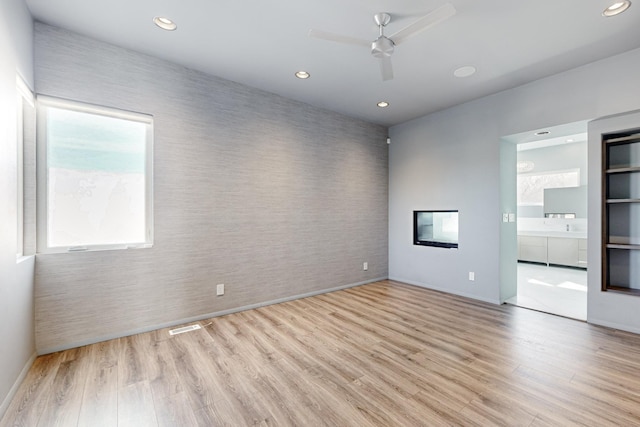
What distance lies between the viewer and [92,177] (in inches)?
108

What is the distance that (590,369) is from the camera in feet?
7.39

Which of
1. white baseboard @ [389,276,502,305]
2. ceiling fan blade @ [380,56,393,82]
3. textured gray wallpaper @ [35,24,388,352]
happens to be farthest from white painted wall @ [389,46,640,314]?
ceiling fan blade @ [380,56,393,82]

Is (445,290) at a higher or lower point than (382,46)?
lower

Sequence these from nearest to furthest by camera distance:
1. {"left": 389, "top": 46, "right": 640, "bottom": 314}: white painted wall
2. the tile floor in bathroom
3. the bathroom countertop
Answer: {"left": 389, "top": 46, "right": 640, "bottom": 314}: white painted wall, the tile floor in bathroom, the bathroom countertop

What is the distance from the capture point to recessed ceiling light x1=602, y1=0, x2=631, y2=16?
2176 mm

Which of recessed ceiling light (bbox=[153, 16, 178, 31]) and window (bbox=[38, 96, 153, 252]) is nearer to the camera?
recessed ceiling light (bbox=[153, 16, 178, 31])

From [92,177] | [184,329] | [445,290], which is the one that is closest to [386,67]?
[92,177]

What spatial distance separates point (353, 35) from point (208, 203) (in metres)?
2.32

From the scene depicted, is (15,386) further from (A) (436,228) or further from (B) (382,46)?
(A) (436,228)

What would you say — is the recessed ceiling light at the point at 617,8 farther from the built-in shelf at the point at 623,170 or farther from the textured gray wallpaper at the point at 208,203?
the textured gray wallpaper at the point at 208,203

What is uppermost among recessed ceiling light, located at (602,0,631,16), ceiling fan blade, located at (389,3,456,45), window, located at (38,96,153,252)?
recessed ceiling light, located at (602,0,631,16)

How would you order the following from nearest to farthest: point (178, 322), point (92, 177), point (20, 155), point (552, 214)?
point (20, 155) < point (92, 177) < point (178, 322) < point (552, 214)

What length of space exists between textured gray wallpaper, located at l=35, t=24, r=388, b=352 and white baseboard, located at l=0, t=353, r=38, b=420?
20cm

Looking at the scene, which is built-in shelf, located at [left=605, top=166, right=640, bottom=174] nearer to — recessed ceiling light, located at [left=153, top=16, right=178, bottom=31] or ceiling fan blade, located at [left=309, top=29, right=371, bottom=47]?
ceiling fan blade, located at [left=309, top=29, right=371, bottom=47]
